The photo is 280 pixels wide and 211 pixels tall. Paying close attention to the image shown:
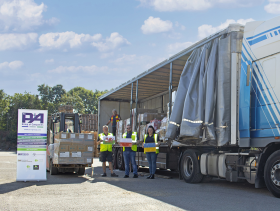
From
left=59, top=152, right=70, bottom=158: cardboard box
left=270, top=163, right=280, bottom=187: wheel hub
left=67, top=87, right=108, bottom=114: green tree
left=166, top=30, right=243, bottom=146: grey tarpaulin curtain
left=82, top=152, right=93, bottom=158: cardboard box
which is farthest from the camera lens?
left=67, top=87, right=108, bottom=114: green tree

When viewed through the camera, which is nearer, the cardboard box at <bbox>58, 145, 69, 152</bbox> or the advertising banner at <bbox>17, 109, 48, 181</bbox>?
the advertising banner at <bbox>17, 109, 48, 181</bbox>

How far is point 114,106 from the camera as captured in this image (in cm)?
1705

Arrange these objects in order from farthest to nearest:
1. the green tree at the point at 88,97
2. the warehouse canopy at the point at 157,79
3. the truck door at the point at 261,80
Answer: the green tree at the point at 88,97 < the warehouse canopy at the point at 157,79 < the truck door at the point at 261,80

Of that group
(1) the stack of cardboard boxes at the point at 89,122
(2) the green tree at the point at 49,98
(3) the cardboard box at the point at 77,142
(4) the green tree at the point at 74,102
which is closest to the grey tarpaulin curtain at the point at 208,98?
(3) the cardboard box at the point at 77,142

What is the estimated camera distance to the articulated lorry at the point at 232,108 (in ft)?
21.1

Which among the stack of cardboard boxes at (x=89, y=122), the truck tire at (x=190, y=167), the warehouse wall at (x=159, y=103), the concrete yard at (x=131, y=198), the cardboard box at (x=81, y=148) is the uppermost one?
the warehouse wall at (x=159, y=103)

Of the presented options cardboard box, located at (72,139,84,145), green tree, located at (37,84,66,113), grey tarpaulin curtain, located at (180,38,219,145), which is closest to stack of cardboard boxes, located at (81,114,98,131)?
cardboard box, located at (72,139,84,145)

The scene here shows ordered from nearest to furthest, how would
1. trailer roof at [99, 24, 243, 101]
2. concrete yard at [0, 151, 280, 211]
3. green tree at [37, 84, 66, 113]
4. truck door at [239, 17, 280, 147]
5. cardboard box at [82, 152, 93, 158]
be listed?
concrete yard at [0, 151, 280, 211]
truck door at [239, 17, 280, 147]
trailer roof at [99, 24, 243, 101]
cardboard box at [82, 152, 93, 158]
green tree at [37, 84, 66, 113]

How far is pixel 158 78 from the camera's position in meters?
12.8

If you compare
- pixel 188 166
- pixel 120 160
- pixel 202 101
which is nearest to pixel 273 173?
pixel 202 101

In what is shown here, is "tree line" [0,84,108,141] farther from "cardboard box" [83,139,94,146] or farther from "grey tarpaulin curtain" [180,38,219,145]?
"grey tarpaulin curtain" [180,38,219,145]

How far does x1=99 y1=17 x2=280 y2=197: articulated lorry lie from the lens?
6.43 m

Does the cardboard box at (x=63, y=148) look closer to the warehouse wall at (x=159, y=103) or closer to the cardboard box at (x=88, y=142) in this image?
the cardboard box at (x=88, y=142)

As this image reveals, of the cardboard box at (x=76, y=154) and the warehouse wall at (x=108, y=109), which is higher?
the warehouse wall at (x=108, y=109)
